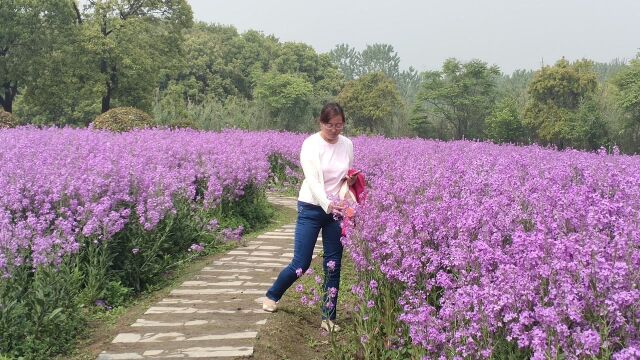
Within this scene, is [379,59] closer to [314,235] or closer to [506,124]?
[506,124]

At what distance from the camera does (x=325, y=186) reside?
14.4 feet

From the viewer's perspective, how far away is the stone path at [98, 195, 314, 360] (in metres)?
4.06

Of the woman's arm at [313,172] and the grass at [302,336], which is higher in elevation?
the woman's arm at [313,172]

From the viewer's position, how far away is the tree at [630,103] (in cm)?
3299

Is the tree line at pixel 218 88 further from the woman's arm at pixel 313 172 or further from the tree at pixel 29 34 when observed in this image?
the woman's arm at pixel 313 172

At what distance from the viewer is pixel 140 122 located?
1644cm

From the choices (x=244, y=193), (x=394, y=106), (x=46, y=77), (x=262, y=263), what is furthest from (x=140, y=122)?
(x=394, y=106)

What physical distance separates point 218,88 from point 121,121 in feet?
139

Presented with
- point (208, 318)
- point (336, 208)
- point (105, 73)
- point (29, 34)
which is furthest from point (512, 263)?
point (105, 73)

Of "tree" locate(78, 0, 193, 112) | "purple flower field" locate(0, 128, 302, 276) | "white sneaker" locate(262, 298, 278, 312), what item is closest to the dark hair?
"white sneaker" locate(262, 298, 278, 312)

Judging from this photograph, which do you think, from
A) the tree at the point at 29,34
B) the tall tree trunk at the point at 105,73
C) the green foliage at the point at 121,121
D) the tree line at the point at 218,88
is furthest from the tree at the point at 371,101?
the green foliage at the point at 121,121

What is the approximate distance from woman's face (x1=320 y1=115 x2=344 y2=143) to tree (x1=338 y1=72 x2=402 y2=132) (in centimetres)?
4209

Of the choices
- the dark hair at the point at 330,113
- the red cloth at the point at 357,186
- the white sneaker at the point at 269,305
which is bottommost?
the white sneaker at the point at 269,305

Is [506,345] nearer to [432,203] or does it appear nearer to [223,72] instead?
[432,203]
